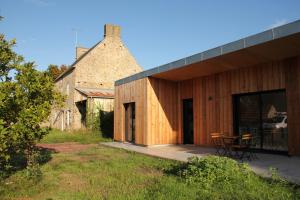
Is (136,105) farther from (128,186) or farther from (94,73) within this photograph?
(94,73)

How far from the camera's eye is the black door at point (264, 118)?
31.8 feet

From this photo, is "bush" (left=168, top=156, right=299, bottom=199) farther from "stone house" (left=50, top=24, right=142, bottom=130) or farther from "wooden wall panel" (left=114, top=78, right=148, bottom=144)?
"stone house" (left=50, top=24, right=142, bottom=130)

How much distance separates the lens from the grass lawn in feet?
17.1

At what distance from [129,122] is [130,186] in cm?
946

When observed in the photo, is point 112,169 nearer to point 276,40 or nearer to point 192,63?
point 192,63

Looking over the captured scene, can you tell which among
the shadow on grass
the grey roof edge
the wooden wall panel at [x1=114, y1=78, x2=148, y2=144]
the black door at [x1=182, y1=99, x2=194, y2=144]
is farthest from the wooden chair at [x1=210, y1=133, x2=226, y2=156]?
the shadow on grass

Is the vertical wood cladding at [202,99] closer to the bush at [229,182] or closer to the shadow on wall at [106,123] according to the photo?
the bush at [229,182]

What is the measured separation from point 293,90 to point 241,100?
7.60 feet

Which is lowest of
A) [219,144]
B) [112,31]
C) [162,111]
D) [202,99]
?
[219,144]

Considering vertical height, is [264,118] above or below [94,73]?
below

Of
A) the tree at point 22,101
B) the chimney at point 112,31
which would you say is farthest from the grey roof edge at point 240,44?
the chimney at point 112,31

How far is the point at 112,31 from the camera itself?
27672 millimetres

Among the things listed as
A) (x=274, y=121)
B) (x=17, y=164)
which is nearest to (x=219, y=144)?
(x=274, y=121)

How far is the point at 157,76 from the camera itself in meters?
13.2
